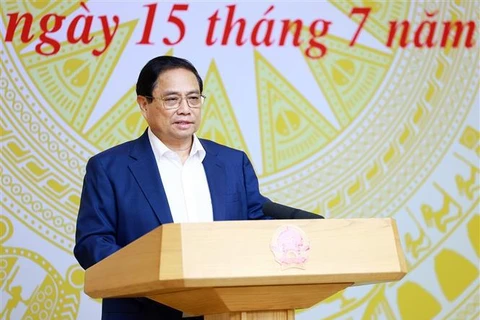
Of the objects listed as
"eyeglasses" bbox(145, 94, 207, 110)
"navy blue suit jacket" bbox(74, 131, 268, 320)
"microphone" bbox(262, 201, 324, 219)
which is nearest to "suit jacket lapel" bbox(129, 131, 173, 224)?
"navy blue suit jacket" bbox(74, 131, 268, 320)

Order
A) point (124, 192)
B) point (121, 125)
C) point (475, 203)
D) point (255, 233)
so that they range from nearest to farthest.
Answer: point (255, 233)
point (124, 192)
point (121, 125)
point (475, 203)

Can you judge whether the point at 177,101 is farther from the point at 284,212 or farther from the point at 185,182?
the point at 284,212

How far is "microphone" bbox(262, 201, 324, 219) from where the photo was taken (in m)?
2.09

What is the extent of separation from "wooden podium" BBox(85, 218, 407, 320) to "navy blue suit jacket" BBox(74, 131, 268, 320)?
32 centimetres

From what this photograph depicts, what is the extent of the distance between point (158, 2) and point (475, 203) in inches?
67.4

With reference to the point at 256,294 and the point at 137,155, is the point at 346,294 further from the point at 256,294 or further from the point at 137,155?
the point at 256,294

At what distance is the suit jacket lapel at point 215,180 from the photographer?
2465mm

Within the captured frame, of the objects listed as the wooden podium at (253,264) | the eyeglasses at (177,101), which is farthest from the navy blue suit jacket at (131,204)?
the wooden podium at (253,264)

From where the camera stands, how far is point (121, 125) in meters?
3.88

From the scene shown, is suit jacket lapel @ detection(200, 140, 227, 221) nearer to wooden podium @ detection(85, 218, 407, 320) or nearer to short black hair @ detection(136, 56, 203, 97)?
short black hair @ detection(136, 56, 203, 97)

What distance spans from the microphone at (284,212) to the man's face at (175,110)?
0.38 m

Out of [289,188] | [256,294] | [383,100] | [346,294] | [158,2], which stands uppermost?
[158,2]

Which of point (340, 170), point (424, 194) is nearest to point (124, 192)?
point (340, 170)

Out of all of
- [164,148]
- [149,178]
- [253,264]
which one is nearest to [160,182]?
[149,178]
